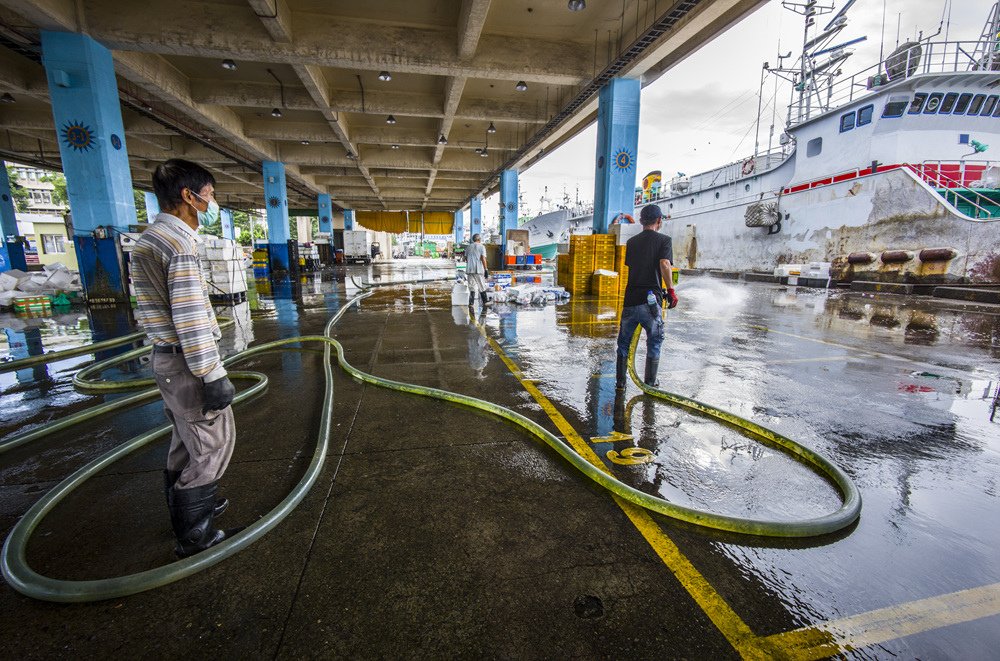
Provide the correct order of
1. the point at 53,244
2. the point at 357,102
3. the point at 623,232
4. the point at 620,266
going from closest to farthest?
the point at 623,232
the point at 620,266
the point at 357,102
the point at 53,244

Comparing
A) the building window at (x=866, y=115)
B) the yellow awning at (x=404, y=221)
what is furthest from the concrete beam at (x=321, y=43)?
the yellow awning at (x=404, y=221)

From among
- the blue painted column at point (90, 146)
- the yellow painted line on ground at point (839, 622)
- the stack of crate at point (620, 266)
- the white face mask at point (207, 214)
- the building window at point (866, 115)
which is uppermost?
the building window at point (866, 115)

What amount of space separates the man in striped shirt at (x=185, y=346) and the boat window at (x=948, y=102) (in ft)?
80.5

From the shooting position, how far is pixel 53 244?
30656 mm

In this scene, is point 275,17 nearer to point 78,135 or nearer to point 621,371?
point 78,135

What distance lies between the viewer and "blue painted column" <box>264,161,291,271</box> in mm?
20469

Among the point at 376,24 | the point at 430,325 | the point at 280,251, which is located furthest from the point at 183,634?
the point at 280,251

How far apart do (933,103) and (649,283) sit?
67.8ft

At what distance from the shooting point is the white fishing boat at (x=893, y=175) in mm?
13883

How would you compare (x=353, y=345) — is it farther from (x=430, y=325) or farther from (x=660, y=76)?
(x=660, y=76)

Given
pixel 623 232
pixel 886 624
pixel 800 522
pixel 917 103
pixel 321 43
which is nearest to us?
pixel 886 624

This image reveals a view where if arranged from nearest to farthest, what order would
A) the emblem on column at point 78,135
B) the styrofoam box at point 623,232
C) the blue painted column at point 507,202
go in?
the emblem on column at point 78,135 < the styrofoam box at point 623,232 < the blue painted column at point 507,202

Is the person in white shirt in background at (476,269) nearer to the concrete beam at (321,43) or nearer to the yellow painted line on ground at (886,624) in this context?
the concrete beam at (321,43)

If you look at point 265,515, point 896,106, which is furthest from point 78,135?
point 896,106
